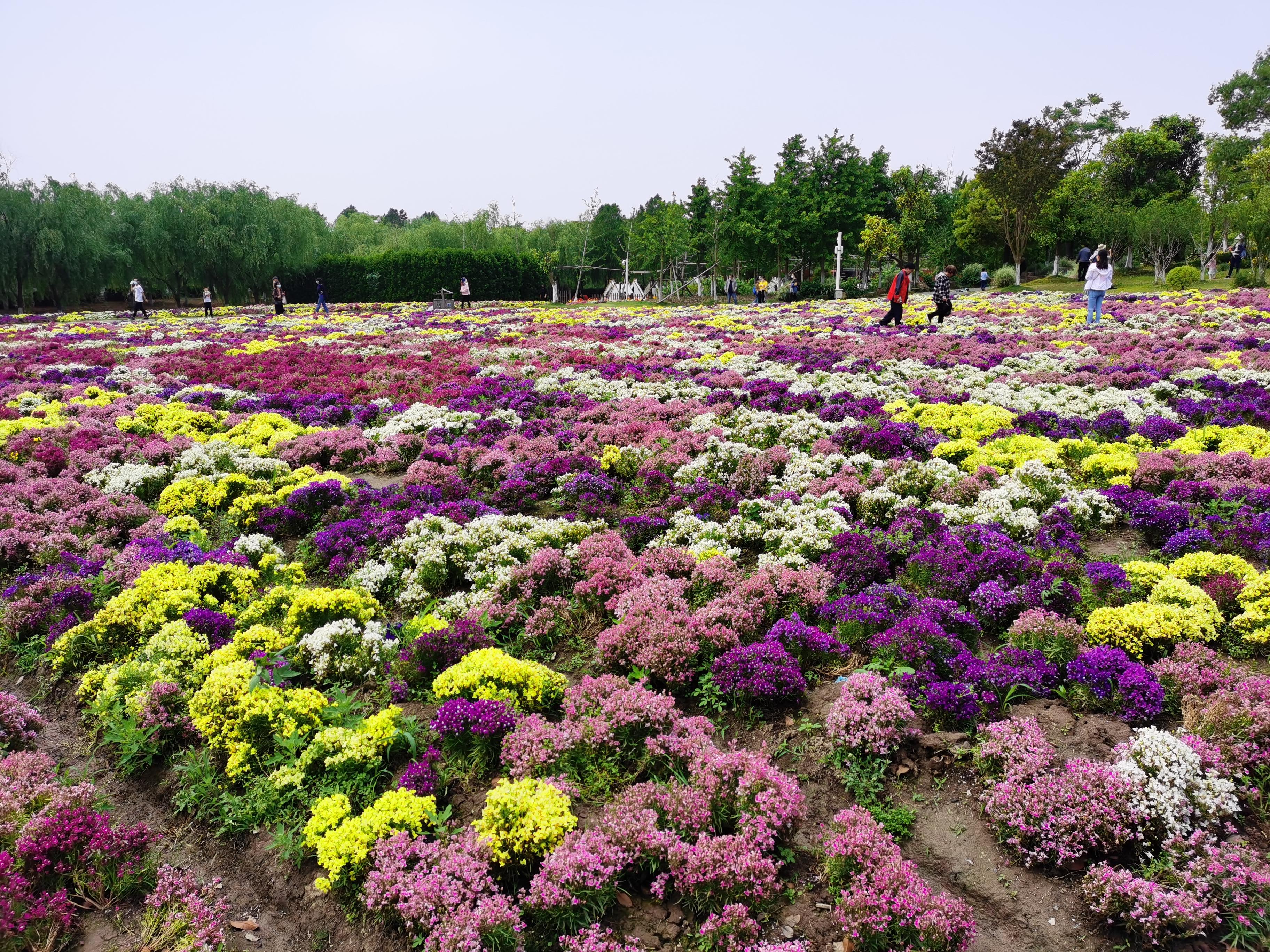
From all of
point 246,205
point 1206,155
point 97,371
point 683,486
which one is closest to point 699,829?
point 683,486

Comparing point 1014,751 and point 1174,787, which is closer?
point 1174,787

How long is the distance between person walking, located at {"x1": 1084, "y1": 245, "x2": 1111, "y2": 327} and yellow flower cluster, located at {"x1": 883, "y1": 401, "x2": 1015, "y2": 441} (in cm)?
1503

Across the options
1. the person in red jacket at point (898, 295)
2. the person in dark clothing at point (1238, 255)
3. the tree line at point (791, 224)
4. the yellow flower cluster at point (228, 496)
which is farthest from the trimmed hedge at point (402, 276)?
the yellow flower cluster at point (228, 496)

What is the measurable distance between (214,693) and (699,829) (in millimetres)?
3934

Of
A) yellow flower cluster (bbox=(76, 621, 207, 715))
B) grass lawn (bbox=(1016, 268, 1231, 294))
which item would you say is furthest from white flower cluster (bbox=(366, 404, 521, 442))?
grass lawn (bbox=(1016, 268, 1231, 294))

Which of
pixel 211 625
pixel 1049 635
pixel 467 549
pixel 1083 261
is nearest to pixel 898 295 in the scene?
pixel 1083 261

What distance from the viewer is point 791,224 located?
2504 inches

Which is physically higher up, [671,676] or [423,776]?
[671,676]

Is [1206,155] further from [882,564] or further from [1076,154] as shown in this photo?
[882,564]

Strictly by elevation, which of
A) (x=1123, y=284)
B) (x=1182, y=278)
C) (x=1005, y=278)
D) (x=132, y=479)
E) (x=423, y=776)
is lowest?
(x=423, y=776)

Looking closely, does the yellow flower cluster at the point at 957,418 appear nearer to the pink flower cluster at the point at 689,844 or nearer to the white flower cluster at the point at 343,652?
the pink flower cluster at the point at 689,844

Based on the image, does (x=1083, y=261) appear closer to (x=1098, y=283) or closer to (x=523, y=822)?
(x=1098, y=283)

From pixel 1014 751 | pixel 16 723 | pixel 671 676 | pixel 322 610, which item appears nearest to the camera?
pixel 1014 751

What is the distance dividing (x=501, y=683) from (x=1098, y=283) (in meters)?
26.4
